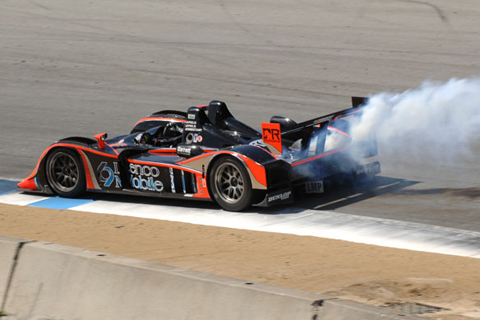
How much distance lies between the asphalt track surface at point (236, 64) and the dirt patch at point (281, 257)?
2.08 meters

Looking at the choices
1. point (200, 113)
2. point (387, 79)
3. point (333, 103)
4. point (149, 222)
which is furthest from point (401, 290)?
point (387, 79)

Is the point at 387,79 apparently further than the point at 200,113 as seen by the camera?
Yes

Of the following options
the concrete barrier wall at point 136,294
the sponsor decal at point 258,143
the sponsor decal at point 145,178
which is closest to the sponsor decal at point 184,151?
the sponsor decal at point 145,178

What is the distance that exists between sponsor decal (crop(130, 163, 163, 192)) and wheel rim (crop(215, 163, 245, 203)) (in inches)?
40.3

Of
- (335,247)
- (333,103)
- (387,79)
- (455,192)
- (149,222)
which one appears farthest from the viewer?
(387,79)

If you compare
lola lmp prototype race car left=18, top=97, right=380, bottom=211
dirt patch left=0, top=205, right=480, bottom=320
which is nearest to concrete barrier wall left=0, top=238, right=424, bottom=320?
dirt patch left=0, top=205, right=480, bottom=320

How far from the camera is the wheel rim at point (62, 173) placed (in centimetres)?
1273

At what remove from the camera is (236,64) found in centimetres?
2220

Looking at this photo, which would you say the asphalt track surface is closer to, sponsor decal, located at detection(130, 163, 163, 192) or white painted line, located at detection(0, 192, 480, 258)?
white painted line, located at detection(0, 192, 480, 258)

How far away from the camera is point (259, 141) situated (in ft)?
40.1

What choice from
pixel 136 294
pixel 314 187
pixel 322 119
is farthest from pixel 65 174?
pixel 136 294

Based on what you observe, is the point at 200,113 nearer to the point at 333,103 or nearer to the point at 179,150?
the point at 179,150

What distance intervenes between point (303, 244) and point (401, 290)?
245cm

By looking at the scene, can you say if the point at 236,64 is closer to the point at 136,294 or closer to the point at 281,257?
the point at 281,257
